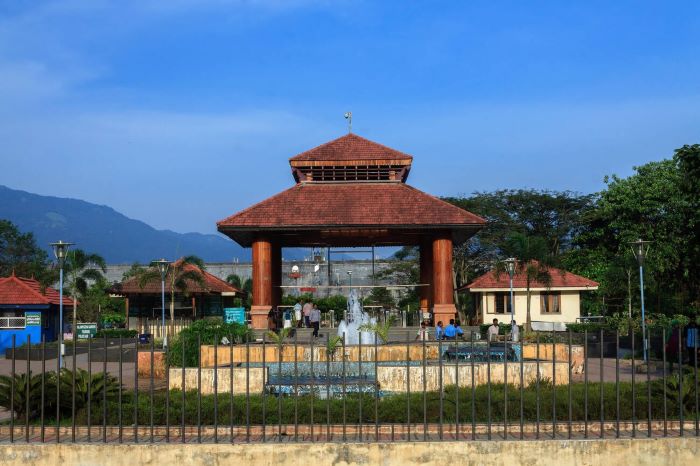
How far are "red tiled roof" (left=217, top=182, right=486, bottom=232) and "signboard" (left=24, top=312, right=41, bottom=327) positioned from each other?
31.2 ft

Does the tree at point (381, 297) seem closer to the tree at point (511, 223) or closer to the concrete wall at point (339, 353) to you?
the tree at point (511, 223)

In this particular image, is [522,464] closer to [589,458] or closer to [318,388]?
[589,458]

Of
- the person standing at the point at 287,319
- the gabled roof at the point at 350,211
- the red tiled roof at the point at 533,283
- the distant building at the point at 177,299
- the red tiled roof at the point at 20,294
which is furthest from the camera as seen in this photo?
the distant building at the point at 177,299

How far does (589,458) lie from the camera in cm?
1066

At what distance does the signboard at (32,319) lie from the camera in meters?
35.8

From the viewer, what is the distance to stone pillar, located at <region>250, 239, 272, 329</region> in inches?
1259

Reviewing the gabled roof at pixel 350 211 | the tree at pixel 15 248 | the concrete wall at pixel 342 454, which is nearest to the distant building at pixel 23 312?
the gabled roof at pixel 350 211

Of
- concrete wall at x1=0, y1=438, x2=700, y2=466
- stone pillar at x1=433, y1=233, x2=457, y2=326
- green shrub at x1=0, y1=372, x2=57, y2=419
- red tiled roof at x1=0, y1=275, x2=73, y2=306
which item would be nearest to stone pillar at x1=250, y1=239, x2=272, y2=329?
stone pillar at x1=433, y1=233, x2=457, y2=326

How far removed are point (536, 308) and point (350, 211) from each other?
17.4 m

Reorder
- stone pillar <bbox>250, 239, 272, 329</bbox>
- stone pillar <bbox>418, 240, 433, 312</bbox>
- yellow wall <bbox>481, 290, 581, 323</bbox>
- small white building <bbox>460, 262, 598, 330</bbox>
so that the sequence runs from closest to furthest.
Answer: stone pillar <bbox>250, 239, 272, 329</bbox>
stone pillar <bbox>418, 240, 433, 312</bbox>
small white building <bbox>460, 262, 598, 330</bbox>
yellow wall <bbox>481, 290, 581, 323</bbox>

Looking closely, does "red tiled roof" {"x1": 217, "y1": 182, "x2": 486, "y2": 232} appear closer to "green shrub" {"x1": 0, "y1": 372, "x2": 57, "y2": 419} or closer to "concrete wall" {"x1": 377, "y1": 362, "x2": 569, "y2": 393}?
"concrete wall" {"x1": 377, "y1": 362, "x2": 569, "y2": 393}

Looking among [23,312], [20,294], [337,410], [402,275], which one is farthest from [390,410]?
[402,275]

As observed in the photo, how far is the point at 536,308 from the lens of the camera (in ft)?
153

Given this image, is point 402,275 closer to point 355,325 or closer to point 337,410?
point 355,325
